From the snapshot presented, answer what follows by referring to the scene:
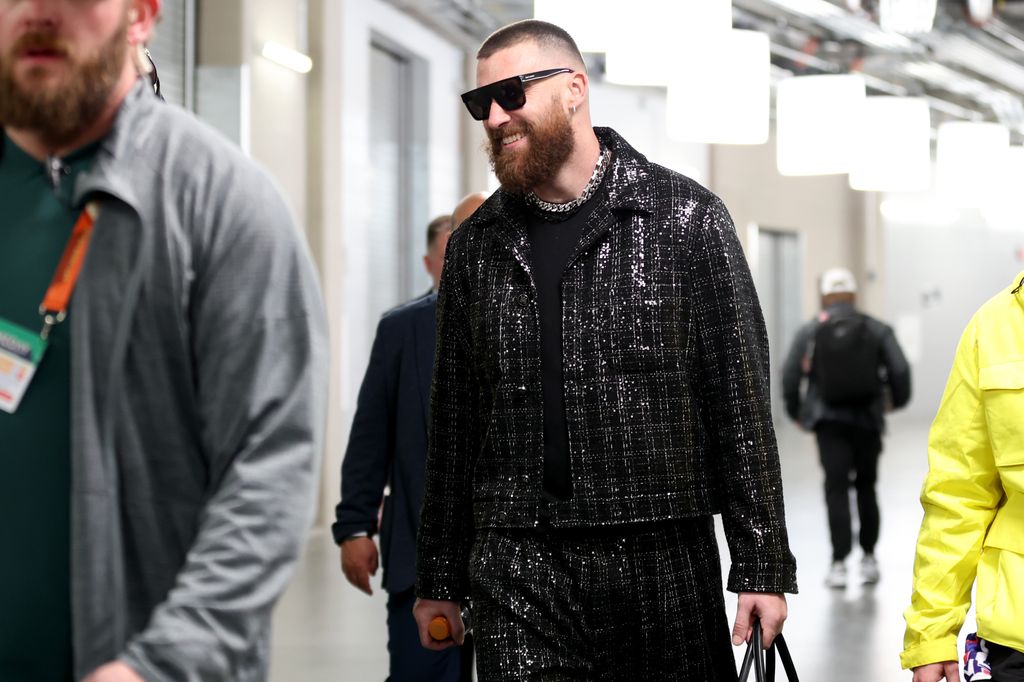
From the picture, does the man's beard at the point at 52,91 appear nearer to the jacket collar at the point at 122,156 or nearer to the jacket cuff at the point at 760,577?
the jacket collar at the point at 122,156

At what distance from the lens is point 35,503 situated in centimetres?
178

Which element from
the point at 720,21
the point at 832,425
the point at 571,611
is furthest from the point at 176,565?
the point at 832,425

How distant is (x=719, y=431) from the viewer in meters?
3.15

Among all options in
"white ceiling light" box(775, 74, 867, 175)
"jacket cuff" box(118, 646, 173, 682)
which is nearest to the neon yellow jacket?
"jacket cuff" box(118, 646, 173, 682)

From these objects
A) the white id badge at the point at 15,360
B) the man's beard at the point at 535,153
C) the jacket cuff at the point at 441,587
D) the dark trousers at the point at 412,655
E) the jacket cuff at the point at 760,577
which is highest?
the man's beard at the point at 535,153

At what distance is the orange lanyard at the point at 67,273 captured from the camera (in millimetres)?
1757

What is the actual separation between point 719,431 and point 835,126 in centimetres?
495

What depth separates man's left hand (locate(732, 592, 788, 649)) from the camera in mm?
3066

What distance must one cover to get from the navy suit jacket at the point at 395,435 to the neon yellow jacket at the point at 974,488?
1959mm

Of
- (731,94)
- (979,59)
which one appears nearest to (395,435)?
(731,94)

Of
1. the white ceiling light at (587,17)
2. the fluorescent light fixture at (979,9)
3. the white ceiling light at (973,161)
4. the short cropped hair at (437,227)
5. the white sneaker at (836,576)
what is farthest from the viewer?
the fluorescent light fixture at (979,9)

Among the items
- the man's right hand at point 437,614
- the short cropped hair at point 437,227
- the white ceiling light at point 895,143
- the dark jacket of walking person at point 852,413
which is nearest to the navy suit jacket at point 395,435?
the short cropped hair at point 437,227

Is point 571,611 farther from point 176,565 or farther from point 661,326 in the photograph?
point 176,565

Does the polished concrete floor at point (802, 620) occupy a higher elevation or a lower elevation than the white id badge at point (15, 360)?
lower
